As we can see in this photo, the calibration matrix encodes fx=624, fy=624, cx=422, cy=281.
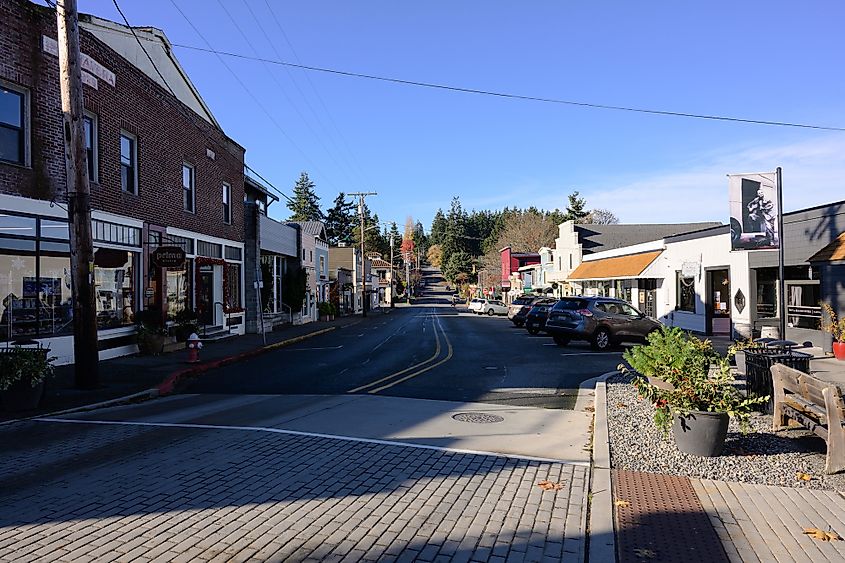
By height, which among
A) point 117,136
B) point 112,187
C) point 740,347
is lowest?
point 740,347

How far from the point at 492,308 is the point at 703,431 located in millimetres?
52635

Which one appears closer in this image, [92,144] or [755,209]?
[755,209]

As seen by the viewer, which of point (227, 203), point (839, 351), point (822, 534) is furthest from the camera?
point (227, 203)

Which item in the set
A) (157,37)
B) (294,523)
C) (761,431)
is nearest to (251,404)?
(294,523)

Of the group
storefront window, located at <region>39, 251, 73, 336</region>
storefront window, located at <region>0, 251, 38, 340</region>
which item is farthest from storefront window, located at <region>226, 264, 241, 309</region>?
storefront window, located at <region>0, 251, 38, 340</region>

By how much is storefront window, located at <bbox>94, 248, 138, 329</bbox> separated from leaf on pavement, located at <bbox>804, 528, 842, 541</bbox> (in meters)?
15.8

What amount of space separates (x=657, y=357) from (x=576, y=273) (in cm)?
3905

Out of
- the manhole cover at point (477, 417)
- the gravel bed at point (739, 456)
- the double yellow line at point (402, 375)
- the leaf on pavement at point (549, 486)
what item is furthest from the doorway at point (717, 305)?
the leaf on pavement at point (549, 486)

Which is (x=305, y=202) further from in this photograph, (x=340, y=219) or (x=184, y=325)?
(x=184, y=325)

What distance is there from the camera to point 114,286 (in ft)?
57.5

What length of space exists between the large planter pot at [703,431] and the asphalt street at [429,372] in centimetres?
369

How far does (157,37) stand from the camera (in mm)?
24516

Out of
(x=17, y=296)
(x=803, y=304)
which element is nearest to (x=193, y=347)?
(x=17, y=296)

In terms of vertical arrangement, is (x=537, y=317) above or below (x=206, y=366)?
above
